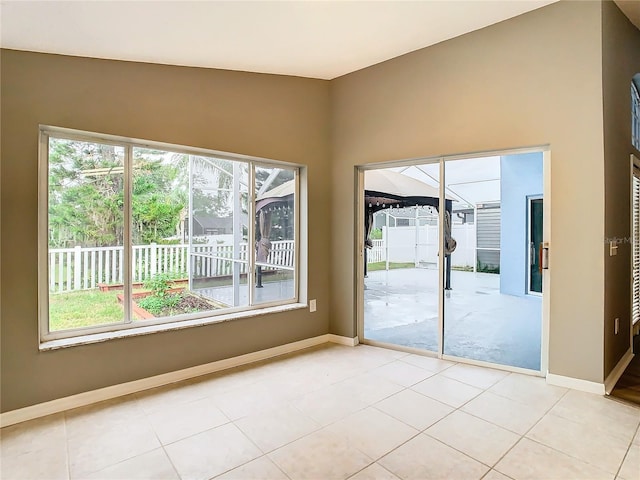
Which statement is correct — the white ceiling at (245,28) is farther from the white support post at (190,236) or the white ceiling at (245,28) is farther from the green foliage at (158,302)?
the green foliage at (158,302)

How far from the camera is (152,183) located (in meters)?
2.98

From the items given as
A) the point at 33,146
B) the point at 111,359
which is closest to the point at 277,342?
the point at 111,359

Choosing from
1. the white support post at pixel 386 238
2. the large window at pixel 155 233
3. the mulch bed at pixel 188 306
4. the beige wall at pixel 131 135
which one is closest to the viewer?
the beige wall at pixel 131 135

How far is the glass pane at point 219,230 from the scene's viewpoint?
3258 mm

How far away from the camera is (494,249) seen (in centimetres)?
346

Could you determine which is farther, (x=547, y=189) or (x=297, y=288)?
(x=297, y=288)

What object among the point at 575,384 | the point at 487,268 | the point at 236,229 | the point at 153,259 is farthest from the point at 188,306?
the point at 575,384

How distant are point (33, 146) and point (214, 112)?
1.38 metres

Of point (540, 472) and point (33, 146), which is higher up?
point (33, 146)

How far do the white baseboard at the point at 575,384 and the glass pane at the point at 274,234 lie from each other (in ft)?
8.28

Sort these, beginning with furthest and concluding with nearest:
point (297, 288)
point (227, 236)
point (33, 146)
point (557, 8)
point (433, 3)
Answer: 1. point (297, 288)
2. point (227, 236)
3. point (557, 8)
4. point (433, 3)
5. point (33, 146)

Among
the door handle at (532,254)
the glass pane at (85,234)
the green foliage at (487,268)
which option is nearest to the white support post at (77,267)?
the glass pane at (85,234)

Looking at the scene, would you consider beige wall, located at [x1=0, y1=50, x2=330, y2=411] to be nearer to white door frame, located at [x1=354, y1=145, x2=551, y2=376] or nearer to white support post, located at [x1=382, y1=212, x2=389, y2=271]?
white door frame, located at [x1=354, y1=145, x2=551, y2=376]

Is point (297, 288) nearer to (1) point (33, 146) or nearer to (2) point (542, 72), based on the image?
(1) point (33, 146)
